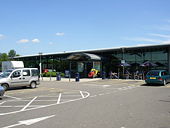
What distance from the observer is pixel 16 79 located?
52.6 feet

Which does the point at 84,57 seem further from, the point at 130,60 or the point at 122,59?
the point at 130,60

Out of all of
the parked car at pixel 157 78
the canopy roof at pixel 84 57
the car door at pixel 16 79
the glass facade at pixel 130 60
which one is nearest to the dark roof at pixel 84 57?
the canopy roof at pixel 84 57

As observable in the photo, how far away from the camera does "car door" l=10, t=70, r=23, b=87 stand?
51.8 feet

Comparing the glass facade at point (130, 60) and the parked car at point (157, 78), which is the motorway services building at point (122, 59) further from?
the parked car at point (157, 78)

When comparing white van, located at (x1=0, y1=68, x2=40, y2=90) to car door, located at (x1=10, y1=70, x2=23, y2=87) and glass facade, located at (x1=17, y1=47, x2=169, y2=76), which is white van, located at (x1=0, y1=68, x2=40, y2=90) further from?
glass facade, located at (x1=17, y1=47, x2=169, y2=76)

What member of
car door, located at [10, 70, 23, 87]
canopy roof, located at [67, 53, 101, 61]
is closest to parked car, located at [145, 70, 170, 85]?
car door, located at [10, 70, 23, 87]

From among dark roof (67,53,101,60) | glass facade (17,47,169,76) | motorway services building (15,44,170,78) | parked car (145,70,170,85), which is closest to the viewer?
parked car (145,70,170,85)

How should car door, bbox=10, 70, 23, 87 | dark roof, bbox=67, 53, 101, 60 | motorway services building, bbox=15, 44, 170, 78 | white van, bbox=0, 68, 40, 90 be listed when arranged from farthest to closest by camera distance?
dark roof, bbox=67, 53, 101, 60, motorway services building, bbox=15, 44, 170, 78, car door, bbox=10, 70, 23, 87, white van, bbox=0, 68, 40, 90

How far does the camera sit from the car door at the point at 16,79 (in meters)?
15.8

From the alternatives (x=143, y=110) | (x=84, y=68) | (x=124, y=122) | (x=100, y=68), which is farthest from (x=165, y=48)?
(x=124, y=122)

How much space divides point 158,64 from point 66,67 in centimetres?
1771

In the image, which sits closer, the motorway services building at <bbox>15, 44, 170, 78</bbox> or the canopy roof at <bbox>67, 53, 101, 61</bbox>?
the motorway services building at <bbox>15, 44, 170, 78</bbox>

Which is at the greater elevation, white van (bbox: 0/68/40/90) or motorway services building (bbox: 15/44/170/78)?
motorway services building (bbox: 15/44/170/78)

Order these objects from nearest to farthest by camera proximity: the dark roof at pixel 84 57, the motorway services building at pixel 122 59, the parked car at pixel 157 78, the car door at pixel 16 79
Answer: the car door at pixel 16 79, the parked car at pixel 157 78, the motorway services building at pixel 122 59, the dark roof at pixel 84 57
